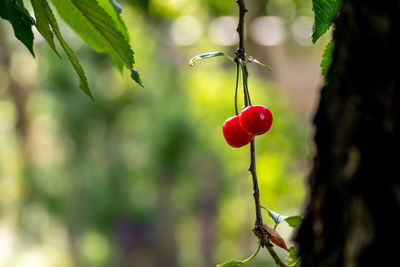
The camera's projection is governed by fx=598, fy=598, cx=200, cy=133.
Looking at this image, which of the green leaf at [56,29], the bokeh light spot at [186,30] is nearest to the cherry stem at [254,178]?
the green leaf at [56,29]

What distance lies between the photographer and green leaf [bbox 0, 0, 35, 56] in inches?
15.9

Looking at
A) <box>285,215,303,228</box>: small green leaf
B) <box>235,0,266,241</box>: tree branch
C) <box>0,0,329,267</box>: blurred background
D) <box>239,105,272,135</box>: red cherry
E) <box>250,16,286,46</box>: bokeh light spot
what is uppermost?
<box>235,0,266,241</box>: tree branch

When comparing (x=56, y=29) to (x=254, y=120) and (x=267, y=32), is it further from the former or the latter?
(x=267, y=32)

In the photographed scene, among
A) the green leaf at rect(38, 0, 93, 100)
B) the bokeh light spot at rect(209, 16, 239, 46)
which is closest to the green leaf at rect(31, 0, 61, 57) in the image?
the green leaf at rect(38, 0, 93, 100)

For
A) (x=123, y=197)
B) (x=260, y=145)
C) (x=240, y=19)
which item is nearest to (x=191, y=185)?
(x=123, y=197)

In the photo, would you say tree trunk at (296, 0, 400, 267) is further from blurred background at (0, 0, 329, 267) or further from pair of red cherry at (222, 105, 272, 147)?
blurred background at (0, 0, 329, 267)

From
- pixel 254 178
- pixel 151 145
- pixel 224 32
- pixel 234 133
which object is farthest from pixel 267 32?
pixel 254 178

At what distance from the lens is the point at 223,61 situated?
17.3ft

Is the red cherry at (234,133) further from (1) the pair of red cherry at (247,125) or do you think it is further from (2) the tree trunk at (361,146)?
(2) the tree trunk at (361,146)

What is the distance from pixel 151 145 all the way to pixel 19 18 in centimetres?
403

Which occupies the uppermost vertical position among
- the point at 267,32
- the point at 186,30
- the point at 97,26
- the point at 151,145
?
the point at 97,26

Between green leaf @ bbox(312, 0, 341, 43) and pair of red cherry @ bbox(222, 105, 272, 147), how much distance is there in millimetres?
101

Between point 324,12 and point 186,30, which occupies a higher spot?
point 324,12

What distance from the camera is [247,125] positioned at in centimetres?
52
